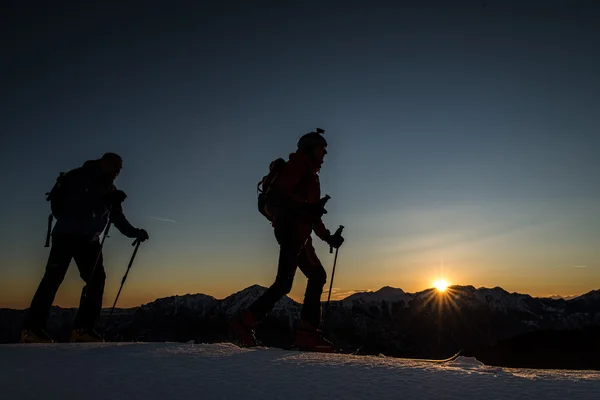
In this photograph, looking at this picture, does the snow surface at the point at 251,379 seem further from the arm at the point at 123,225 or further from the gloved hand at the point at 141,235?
the arm at the point at 123,225

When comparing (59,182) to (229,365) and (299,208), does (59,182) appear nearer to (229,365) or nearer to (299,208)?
(299,208)

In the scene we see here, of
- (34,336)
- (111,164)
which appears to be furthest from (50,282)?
(111,164)

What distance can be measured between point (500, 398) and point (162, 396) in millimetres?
1814

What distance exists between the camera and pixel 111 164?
611cm

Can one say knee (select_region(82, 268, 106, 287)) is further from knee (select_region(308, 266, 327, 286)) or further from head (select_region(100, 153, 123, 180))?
knee (select_region(308, 266, 327, 286))

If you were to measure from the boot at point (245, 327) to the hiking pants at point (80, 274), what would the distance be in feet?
7.09

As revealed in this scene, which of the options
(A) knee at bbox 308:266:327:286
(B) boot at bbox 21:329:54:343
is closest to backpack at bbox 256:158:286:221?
(A) knee at bbox 308:266:327:286

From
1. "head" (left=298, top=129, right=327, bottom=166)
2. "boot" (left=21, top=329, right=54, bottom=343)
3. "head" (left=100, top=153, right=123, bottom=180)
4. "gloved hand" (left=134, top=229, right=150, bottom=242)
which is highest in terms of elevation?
"head" (left=298, top=129, right=327, bottom=166)

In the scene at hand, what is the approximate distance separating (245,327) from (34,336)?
2.59m

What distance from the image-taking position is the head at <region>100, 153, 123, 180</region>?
19.9 feet

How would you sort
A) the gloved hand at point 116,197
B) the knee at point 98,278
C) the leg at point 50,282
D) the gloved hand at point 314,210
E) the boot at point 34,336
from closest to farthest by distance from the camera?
the boot at point 34,336
the leg at point 50,282
the gloved hand at point 314,210
the knee at point 98,278
the gloved hand at point 116,197

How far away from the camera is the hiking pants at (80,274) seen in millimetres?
5332

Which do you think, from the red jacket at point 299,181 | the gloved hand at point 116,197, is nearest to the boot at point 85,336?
the gloved hand at point 116,197

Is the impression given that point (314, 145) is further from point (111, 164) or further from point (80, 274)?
point (80, 274)
